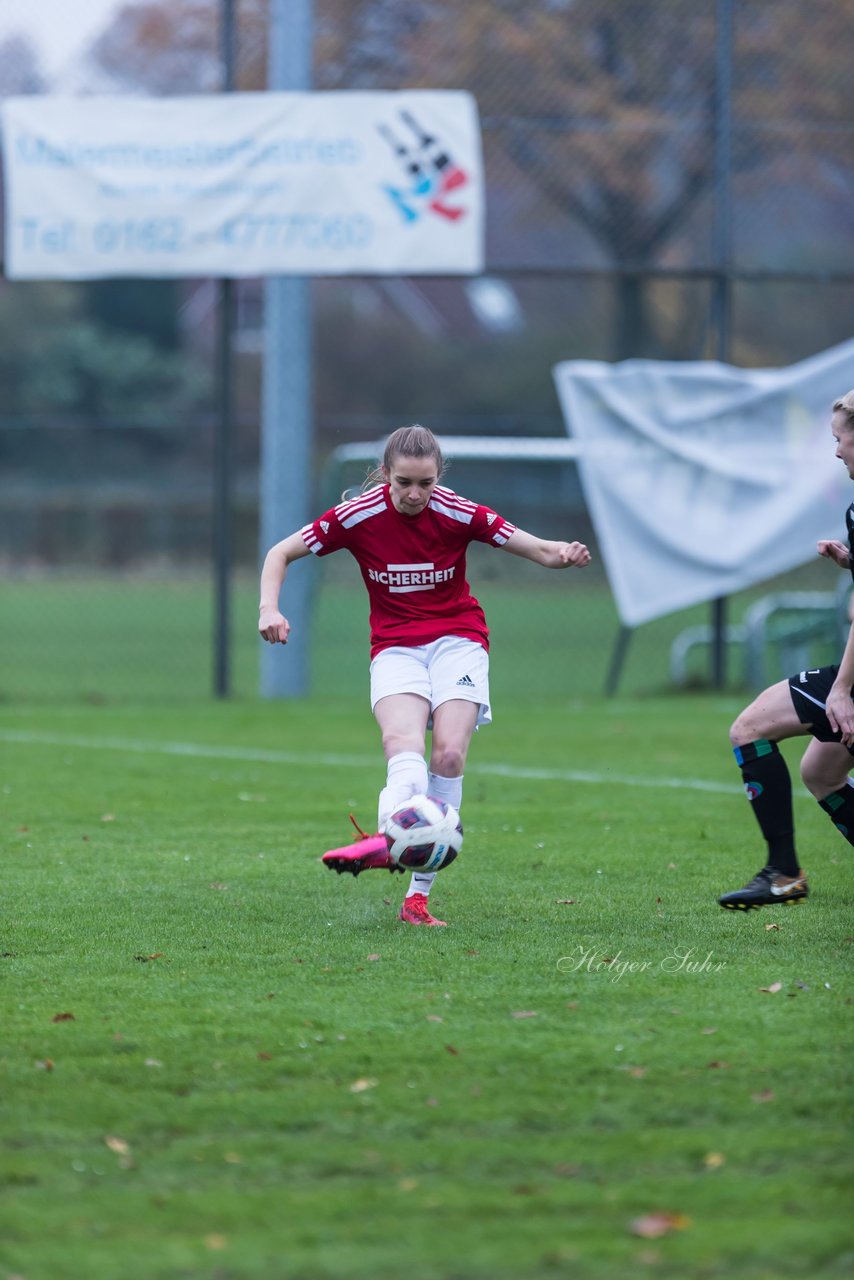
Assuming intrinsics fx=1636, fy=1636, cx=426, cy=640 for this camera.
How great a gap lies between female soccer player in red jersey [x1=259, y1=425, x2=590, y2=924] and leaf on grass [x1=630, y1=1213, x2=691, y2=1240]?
2.38 m

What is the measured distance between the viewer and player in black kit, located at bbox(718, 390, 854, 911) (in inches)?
209

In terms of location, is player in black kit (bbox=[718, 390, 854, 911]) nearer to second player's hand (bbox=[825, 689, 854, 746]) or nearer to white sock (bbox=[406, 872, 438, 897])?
second player's hand (bbox=[825, 689, 854, 746])

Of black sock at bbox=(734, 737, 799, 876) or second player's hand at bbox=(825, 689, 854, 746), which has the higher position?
second player's hand at bbox=(825, 689, 854, 746)

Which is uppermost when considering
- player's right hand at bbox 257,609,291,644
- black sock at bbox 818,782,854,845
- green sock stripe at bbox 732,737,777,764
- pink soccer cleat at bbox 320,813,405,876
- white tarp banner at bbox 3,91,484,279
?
white tarp banner at bbox 3,91,484,279

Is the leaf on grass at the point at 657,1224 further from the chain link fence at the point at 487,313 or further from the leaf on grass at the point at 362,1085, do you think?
the chain link fence at the point at 487,313

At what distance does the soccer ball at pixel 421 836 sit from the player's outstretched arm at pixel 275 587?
26.1 inches

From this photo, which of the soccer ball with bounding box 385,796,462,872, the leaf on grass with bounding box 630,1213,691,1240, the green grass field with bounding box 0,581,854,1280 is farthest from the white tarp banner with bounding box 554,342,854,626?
the leaf on grass with bounding box 630,1213,691,1240

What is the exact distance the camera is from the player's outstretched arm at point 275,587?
5160 millimetres

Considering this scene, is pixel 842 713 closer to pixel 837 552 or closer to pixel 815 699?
pixel 815 699

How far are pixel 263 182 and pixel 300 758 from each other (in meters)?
4.81

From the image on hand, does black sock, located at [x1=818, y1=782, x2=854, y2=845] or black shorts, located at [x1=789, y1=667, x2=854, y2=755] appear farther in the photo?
black sock, located at [x1=818, y1=782, x2=854, y2=845]

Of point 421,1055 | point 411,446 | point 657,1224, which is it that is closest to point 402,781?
point 411,446

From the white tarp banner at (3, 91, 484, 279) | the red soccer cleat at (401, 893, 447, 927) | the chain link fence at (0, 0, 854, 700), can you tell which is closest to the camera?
the red soccer cleat at (401, 893, 447, 927)

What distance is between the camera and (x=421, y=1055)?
12.5ft
